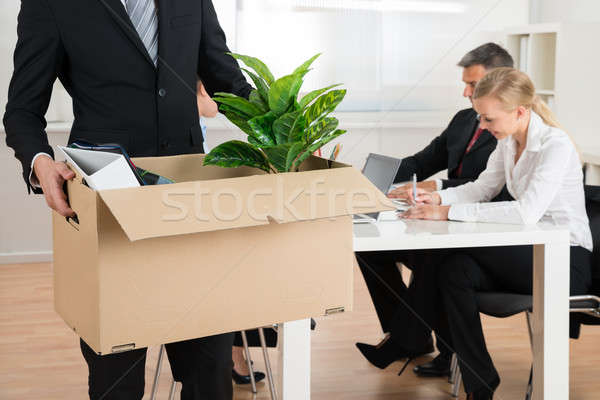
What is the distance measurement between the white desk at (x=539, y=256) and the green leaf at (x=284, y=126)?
80 cm

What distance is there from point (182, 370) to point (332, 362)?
1478 mm

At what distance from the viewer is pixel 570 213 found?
7.30ft

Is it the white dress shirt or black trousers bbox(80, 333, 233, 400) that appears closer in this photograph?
black trousers bbox(80, 333, 233, 400)

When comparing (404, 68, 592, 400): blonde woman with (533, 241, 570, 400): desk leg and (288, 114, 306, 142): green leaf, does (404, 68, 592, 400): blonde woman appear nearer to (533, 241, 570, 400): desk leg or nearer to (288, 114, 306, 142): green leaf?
(533, 241, 570, 400): desk leg

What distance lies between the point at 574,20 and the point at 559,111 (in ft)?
2.37

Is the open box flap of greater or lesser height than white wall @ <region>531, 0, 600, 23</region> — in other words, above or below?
below

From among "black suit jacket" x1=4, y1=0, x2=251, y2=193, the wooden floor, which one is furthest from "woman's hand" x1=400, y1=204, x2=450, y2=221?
"black suit jacket" x1=4, y1=0, x2=251, y2=193

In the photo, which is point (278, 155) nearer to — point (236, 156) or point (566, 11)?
point (236, 156)

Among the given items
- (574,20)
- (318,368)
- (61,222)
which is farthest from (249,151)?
(574,20)

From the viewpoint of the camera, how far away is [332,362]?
9.49 ft

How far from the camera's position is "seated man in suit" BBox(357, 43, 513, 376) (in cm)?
277

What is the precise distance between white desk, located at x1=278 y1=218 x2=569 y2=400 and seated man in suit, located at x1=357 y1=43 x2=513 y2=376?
1.71ft

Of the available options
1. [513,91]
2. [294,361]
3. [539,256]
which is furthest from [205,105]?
[539,256]

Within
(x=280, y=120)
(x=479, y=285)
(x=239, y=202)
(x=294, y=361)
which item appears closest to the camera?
(x=239, y=202)
